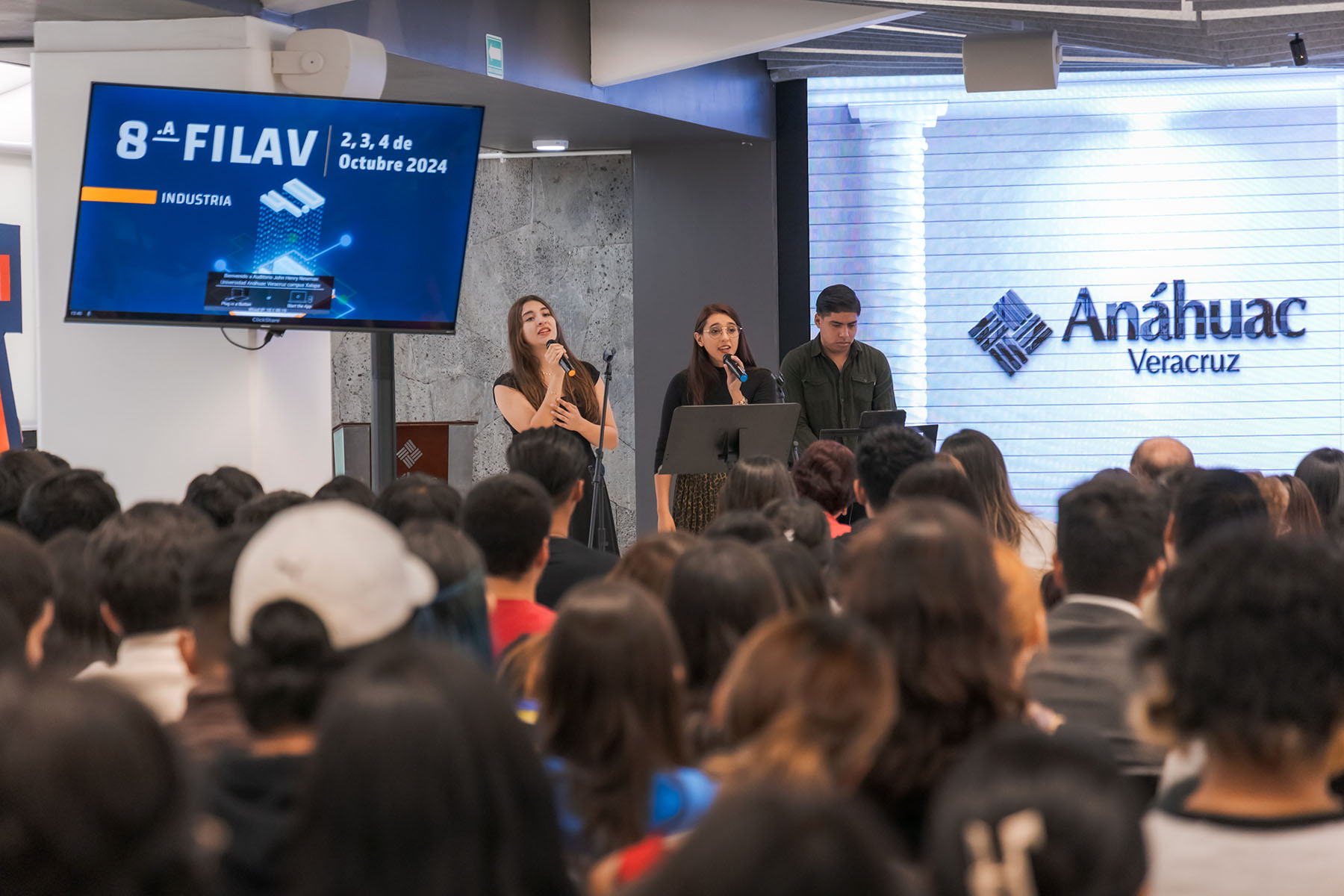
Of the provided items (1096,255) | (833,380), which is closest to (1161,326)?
(1096,255)

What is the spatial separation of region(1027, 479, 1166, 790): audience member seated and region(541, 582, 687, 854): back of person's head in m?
0.80

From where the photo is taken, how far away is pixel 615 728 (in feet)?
5.31

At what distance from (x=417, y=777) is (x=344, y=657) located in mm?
630

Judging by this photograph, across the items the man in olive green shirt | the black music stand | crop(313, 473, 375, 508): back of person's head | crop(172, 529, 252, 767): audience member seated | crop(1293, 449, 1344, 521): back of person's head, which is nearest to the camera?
crop(172, 529, 252, 767): audience member seated

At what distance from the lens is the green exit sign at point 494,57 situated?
20.3 feet

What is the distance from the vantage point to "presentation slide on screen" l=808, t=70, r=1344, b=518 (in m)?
8.55

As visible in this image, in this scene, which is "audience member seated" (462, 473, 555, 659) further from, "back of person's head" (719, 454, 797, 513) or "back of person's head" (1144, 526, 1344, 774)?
"back of person's head" (1144, 526, 1344, 774)

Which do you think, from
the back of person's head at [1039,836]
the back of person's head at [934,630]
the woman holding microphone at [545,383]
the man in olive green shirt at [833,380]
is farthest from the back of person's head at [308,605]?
the man in olive green shirt at [833,380]

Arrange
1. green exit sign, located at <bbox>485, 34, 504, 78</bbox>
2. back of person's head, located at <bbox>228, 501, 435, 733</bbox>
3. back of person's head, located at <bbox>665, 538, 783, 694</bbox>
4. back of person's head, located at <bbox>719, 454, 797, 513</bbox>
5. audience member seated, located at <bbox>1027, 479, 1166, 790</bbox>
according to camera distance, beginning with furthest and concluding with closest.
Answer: green exit sign, located at <bbox>485, 34, 504, 78</bbox> → back of person's head, located at <bbox>719, 454, 797, 513</bbox> → audience member seated, located at <bbox>1027, 479, 1166, 790</bbox> → back of person's head, located at <bbox>665, 538, 783, 694</bbox> → back of person's head, located at <bbox>228, 501, 435, 733</bbox>

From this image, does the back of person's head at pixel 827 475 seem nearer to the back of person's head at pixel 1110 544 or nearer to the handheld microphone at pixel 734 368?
the handheld microphone at pixel 734 368

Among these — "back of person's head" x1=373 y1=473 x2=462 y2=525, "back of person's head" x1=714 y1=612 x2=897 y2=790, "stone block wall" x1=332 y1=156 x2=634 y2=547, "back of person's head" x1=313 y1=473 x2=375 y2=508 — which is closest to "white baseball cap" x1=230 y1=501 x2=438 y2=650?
"back of person's head" x1=714 y1=612 x2=897 y2=790

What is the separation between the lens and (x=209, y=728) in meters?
1.92

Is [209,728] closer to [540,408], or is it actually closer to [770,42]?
[540,408]

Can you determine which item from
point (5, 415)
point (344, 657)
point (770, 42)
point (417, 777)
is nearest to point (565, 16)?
point (770, 42)
